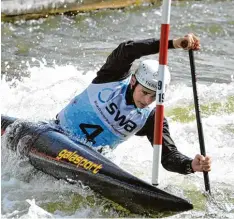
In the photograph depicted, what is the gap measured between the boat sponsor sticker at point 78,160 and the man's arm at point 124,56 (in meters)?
0.76

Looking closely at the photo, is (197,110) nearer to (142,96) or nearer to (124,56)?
(142,96)

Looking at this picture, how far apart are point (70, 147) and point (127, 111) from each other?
0.62 m

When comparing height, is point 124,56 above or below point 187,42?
below

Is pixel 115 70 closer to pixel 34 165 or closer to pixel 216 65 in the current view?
pixel 34 165

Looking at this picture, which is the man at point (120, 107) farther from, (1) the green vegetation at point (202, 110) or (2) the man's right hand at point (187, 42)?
(1) the green vegetation at point (202, 110)

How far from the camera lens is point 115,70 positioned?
607 cm

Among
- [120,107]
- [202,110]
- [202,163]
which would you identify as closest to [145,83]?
[120,107]

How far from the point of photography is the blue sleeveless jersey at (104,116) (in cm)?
609

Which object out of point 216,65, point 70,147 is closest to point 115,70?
point 70,147

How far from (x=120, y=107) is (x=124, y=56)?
494 mm

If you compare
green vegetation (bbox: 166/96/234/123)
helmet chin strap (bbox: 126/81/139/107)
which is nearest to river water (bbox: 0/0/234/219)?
green vegetation (bbox: 166/96/234/123)

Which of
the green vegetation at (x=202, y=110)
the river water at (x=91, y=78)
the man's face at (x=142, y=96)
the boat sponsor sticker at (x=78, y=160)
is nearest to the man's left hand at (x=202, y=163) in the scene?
the river water at (x=91, y=78)

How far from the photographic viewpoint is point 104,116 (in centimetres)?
613

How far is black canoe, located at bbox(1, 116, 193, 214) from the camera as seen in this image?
5.30 metres
